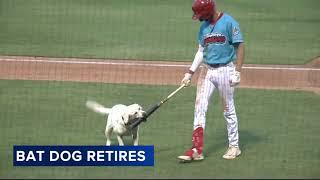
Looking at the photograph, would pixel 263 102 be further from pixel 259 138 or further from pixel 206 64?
pixel 206 64

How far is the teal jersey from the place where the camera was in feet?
25.1

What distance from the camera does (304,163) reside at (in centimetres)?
786

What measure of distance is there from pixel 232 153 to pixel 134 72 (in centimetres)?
549

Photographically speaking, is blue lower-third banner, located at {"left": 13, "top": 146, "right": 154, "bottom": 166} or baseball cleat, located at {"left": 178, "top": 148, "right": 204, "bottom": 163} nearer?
blue lower-third banner, located at {"left": 13, "top": 146, "right": 154, "bottom": 166}

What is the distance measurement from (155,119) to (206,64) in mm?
2092

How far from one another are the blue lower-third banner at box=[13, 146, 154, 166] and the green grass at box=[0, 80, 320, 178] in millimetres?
75

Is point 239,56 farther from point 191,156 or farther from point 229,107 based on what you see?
point 191,156

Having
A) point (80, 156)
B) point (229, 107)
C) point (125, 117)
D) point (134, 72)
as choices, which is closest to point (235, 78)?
point (229, 107)

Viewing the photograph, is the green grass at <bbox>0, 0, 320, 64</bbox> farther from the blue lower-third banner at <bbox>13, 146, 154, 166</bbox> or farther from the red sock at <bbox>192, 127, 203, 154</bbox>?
the blue lower-third banner at <bbox>13, 146, 154, 166</bbox>

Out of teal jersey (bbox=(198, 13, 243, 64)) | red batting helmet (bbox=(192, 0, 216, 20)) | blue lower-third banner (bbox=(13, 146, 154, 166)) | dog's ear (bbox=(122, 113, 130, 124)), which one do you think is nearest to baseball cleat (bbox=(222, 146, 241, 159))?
blue lower-third banner (bbox=(13, 146, 154, 166))

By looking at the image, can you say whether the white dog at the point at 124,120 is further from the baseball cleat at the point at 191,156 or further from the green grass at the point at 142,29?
the green grass at the point at 142,29

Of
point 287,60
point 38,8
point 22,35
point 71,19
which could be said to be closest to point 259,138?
point 287,60

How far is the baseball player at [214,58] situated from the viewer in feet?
25.1

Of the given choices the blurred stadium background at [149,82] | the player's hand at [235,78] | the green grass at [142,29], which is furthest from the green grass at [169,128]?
the green grass at [142,29]
